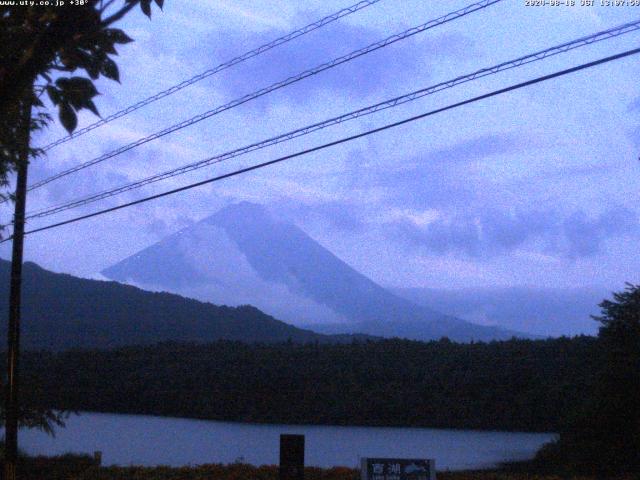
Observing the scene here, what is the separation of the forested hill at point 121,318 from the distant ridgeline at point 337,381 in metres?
18.9

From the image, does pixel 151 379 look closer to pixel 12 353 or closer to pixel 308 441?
pixel 308 441

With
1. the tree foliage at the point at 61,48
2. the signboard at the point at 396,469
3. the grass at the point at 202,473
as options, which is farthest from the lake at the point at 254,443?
the tree foliage at the point at 61,48

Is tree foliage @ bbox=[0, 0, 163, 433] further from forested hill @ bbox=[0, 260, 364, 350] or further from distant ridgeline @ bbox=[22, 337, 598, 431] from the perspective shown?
forested hill @ bbox=[0, 260, 364, 350]

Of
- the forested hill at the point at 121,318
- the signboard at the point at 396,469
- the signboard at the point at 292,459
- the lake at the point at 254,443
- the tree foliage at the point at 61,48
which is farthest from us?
the forested hill at the point at 121,318

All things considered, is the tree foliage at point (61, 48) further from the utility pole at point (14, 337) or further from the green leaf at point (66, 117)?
the utility pole at point (14, 337)

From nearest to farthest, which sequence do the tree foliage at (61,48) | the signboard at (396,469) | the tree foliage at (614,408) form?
the tree foliage at (61,48), the signboard at (396,469), the tree foliage at (614,408)

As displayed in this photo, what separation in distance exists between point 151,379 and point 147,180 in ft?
77.9

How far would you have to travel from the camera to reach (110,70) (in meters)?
5.67

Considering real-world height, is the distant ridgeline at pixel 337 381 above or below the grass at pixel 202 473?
above

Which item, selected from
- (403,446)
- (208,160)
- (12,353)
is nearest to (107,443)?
(403,446)

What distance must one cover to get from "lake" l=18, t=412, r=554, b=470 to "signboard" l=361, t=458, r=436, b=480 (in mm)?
9645

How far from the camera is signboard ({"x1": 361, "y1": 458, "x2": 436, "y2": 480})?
35.2 ft

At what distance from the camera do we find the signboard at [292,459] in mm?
11602

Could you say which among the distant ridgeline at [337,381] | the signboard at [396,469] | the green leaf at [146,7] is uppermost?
the green leaf at [146,7]
